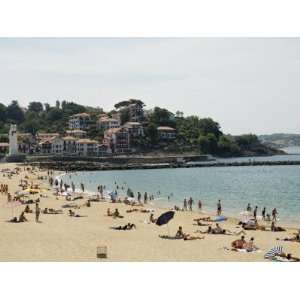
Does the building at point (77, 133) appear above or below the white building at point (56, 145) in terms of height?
above

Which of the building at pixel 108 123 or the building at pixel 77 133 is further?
the building at pixel 108 123

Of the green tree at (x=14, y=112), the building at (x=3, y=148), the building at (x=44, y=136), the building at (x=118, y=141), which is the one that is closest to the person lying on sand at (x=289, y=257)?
the building at (x=3, y=148)

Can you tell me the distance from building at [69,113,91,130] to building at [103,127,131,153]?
514 inches

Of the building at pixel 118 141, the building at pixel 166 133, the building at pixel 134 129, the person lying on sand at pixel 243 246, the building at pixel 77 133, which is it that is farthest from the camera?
the building at pixel 166 133

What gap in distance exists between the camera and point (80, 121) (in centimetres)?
12050

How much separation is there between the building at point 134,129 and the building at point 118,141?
8.41ft

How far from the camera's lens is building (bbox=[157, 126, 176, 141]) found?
115m

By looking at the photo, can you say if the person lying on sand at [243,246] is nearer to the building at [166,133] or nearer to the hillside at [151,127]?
the hillside at [151,127]

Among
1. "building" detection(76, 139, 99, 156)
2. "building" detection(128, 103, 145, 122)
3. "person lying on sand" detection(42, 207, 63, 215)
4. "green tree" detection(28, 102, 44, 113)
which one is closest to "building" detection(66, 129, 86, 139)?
"building" detection(76, 139, 99, 156)

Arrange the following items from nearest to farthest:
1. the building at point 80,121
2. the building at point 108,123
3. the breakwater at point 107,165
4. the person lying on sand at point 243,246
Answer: the person lying on sand at point 243,246
the breakwater at point 107,165
the building at point 108,123
the building at point 80,121

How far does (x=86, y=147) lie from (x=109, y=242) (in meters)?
87.8

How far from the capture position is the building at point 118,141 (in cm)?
10774
